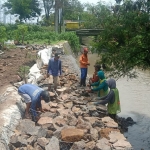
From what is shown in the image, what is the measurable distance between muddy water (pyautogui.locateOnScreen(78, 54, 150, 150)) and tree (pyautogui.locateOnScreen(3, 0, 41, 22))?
80.5 feet

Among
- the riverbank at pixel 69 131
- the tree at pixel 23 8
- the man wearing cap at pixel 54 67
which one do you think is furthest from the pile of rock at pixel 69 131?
the tree at pixel 23 8

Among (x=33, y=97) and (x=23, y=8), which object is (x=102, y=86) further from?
(x=23, y=8)

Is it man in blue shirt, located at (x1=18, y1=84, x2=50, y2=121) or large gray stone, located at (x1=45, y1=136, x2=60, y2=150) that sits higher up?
man in blue shirt, located at (x1=18, y1=84, x2=50, y2=121)

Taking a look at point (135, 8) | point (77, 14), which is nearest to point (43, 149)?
point (135, 8)

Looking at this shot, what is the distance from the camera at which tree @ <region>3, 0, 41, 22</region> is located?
122 feet

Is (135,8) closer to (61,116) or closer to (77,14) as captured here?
(61,116)

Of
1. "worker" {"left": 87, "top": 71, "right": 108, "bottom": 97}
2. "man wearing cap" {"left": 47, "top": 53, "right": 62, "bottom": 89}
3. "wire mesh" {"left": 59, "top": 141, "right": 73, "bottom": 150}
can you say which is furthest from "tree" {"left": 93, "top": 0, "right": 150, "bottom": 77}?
"wire mesh" {"left": 59, "top": 141, "right": 73, "bottom": 150}

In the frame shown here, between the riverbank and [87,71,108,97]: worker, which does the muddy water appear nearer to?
[87,71,108,97]: worker

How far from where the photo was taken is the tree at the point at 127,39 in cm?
738

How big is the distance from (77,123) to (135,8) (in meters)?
4.32

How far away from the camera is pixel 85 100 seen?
7.71m

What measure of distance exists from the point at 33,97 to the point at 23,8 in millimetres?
33622

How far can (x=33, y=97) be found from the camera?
5707mm

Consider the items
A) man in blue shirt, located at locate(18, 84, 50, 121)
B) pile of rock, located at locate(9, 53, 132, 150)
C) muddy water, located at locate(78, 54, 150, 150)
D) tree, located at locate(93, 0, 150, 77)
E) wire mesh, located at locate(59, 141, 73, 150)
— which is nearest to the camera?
pile of rock, located at locate(9, 53, 132, 150)
